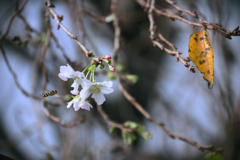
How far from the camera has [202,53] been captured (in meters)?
0.68

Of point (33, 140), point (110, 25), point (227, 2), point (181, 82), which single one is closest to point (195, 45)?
point (227, 2)

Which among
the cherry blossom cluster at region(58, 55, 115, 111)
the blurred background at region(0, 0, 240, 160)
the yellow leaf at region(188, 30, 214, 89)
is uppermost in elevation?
the blurred background at region(0, 0, 240, 160)

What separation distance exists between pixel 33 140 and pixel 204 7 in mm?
1872

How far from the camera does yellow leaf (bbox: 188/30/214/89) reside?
0.64 metres

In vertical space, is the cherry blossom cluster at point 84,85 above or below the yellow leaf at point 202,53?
below

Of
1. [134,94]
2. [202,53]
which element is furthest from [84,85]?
[134,94]

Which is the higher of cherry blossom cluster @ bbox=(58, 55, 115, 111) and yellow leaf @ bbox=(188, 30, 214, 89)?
yellow leaf @ bbox=(188, 30, 214, 89)

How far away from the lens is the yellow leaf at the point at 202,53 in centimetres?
64

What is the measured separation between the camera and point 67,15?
1.78 meters

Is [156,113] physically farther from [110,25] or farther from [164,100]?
[110,25]

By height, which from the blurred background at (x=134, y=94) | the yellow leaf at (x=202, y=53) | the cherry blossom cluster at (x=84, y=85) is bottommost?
the cherry blossom cluster at (x=84, y=85)

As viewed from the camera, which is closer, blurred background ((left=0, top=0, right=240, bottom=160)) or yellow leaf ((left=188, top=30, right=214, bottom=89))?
yellow leaf ((left=188, top=30, right=214, bottom=89))

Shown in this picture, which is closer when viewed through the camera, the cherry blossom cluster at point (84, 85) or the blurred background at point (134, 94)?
the cherry blossom cluster at point (84, 85)

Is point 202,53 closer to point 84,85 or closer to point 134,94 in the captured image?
point 84,85
